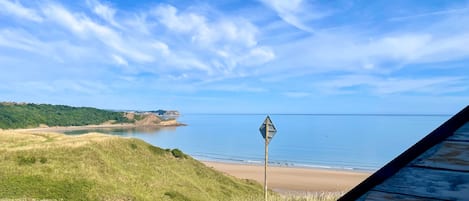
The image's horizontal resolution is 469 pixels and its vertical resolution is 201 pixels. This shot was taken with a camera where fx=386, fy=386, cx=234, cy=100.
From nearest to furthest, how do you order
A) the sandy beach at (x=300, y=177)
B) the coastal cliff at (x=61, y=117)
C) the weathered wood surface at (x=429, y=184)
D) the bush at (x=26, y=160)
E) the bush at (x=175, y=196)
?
the weathered wood surface at (x=429, y=184) < the bush at (x=175, y=196) < the bush at (x=26, y=160) < the sandy beach at (x=300, y=177) < the coastal cliff at (x=61, y=117)

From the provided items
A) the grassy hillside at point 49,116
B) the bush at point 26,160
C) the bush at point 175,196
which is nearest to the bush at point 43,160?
the bush at point 26,160

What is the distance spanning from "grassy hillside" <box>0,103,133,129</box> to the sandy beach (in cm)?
9350

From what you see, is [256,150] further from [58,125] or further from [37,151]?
[58,125]

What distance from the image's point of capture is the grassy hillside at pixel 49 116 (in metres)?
123

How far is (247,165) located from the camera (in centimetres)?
4756

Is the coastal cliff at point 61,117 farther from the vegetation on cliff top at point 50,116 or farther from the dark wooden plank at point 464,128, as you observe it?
the dark wooden plank at point 464,128

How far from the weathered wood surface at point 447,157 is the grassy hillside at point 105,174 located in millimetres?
10650

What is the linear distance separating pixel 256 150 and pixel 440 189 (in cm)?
6425

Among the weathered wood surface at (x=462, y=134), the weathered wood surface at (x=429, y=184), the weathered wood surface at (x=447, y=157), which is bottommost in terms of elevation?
the weathered wood surface at (x=429, y=184)

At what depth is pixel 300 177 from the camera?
1519 inches

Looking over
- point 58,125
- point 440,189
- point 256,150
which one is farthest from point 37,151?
point 58,125

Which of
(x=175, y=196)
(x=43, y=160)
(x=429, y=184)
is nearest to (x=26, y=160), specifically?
(x=43, y=160)

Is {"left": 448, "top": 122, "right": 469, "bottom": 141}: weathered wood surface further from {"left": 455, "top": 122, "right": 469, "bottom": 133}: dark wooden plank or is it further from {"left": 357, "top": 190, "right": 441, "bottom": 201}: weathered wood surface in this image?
{"left": 357, "top": 190, "right": 441, "bottom": 201}: weathered wood surface

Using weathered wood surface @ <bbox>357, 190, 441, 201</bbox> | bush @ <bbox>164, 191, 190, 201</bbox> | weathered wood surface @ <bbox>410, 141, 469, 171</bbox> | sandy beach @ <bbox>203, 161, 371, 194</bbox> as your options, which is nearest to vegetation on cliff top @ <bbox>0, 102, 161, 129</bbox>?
sandy beach @ <bbox>203, 161, 371, 194</bbox>
